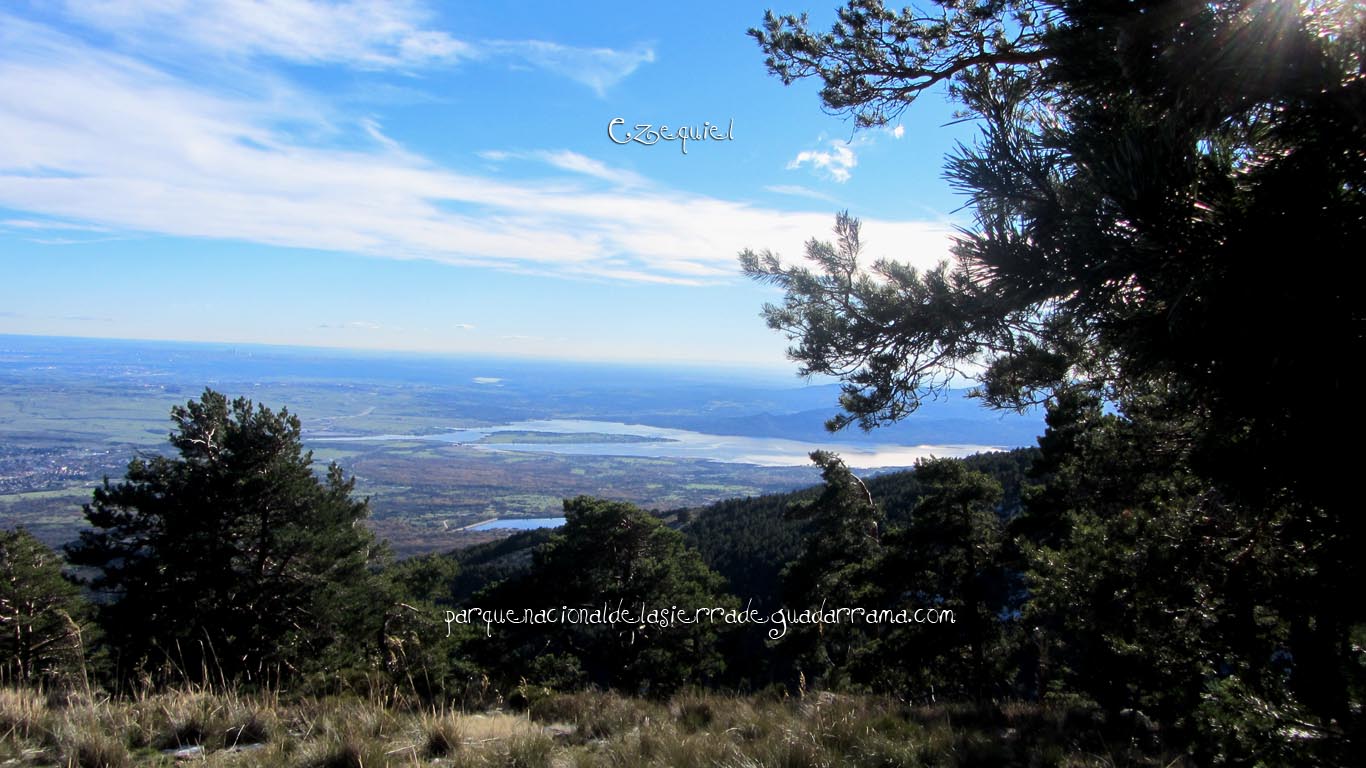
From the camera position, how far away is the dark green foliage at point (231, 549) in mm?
10594

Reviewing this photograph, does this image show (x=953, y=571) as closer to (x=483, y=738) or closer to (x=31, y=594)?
(x=483, y=738)

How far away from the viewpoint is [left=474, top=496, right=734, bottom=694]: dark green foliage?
1531cm

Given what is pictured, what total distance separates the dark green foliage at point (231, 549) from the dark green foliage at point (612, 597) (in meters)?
4.51

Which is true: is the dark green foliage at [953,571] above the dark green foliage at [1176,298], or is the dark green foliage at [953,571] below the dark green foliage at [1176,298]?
below

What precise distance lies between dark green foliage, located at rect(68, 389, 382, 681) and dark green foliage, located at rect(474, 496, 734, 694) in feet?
14.8

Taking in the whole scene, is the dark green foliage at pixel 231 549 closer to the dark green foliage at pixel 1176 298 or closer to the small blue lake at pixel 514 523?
the dark green foliage at pixel 1176 298

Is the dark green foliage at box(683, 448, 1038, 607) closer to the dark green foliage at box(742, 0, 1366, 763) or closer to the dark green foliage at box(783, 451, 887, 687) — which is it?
the dark green foliage at box(783, 451, 887, 687)

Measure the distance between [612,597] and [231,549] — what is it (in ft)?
26.2

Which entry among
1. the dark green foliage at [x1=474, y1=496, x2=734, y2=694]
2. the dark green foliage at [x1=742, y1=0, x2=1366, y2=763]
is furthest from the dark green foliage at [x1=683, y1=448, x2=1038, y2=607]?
the dark green foliage at [x1=742, y1=0, x2=1366, y2=763]

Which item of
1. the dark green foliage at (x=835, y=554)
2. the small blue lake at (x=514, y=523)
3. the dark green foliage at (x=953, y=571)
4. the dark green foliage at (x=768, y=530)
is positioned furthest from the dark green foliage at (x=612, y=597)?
the small blue lake at (x=514, y=523)

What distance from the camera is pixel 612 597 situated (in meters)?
15.6

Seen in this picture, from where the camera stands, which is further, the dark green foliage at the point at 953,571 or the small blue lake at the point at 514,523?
the small blue lake at the point at 514,523

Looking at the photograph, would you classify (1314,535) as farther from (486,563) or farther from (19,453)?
(19,453)

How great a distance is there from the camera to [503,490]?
69.9 meters
